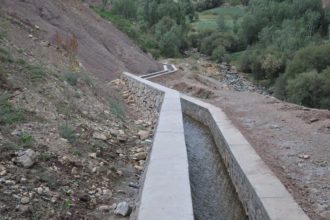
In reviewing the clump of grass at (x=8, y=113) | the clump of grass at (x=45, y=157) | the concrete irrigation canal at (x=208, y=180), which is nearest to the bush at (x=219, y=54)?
the concrete irrigation canal at (x=208, y=180)

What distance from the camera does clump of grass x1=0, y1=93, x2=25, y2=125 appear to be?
9.06m

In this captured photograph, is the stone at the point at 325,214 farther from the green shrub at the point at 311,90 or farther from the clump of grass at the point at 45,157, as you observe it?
the green shrub at the point at 311,90

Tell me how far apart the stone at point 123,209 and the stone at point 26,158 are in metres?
1.86

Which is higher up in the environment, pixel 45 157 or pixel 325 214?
pixel 45 157

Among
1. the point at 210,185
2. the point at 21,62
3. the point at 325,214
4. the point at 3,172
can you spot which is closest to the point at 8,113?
the point at 3,172

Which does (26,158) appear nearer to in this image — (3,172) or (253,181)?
(3,172)

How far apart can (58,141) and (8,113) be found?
1.26 m

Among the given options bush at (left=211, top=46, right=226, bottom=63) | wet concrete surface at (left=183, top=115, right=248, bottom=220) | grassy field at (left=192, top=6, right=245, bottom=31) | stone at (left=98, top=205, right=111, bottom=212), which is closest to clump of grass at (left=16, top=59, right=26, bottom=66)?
wet concrete surface at (left=183, top=115, right=248, bottom=220)

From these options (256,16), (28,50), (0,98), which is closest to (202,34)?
(256,16)

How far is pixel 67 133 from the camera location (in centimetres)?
995

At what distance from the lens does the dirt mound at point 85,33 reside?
2253 centimetres

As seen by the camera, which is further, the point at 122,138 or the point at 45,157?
the point at 122,138

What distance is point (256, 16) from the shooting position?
7812 centimetres

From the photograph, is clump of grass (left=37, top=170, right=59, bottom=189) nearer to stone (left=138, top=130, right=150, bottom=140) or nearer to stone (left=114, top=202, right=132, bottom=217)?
stone (left=114, top=202, right=132, bottom=217)
